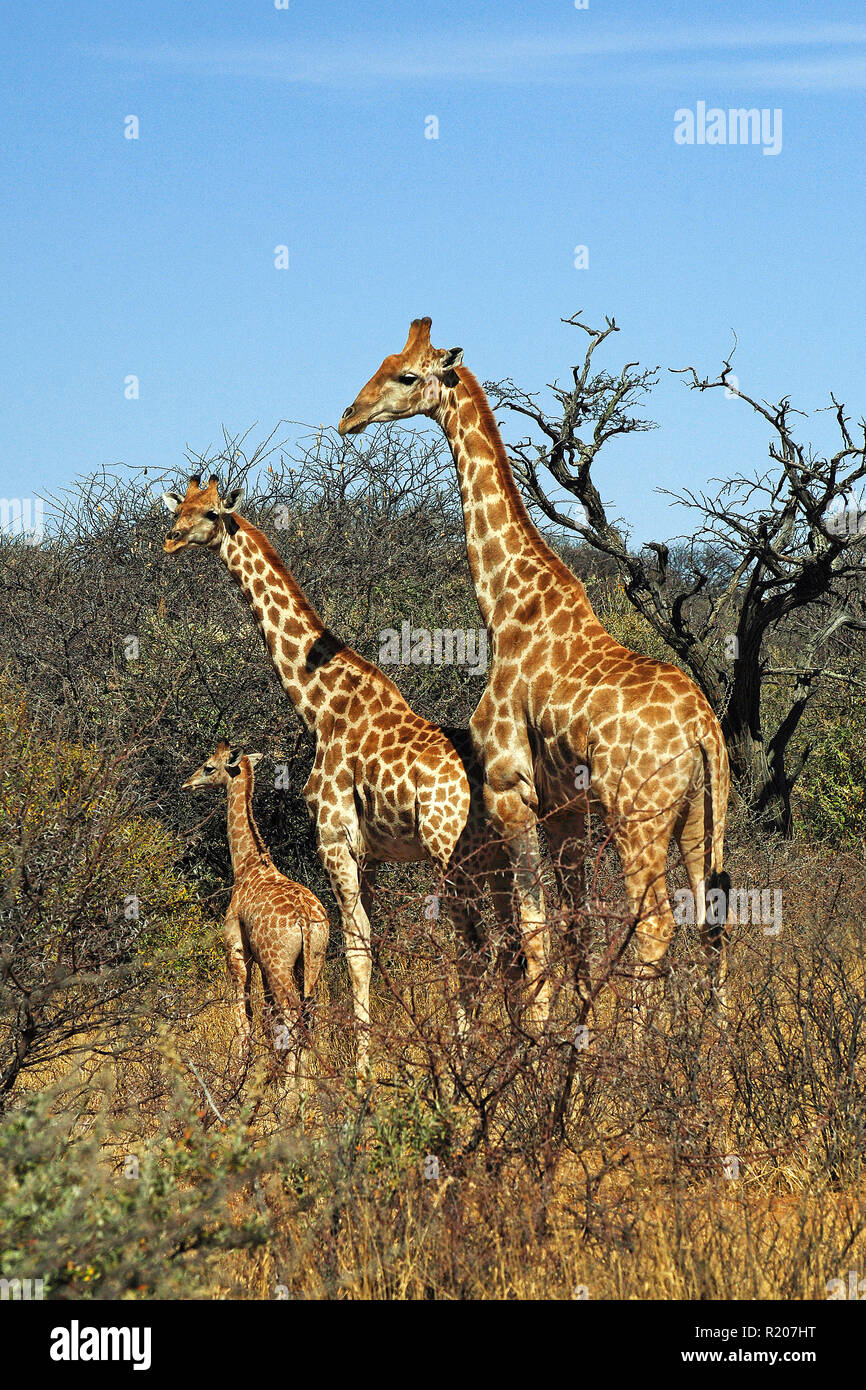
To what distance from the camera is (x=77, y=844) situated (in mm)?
6773

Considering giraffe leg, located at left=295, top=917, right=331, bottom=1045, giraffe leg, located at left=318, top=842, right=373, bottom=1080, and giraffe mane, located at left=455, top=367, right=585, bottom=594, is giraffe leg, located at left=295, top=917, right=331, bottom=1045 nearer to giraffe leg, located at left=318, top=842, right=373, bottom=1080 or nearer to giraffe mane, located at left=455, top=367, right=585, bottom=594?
giraffe leg, located at left=318, top=842, right=373, bottom=1080

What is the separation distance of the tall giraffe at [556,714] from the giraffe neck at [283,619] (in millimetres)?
1147

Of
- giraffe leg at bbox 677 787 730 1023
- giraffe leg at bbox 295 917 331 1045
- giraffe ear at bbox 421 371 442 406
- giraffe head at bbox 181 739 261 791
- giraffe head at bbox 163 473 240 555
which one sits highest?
giraffe ear at bbox 421 371 442 406

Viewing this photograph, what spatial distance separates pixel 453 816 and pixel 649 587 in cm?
678

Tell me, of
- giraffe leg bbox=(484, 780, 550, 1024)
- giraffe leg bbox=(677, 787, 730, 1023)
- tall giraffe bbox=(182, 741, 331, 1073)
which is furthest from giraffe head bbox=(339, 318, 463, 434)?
giraffe leg bbox=(677, 787, 730, 1023)

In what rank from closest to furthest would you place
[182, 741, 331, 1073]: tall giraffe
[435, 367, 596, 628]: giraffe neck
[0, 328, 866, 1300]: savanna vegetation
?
[0, 328, 866, 1300]: savanna vegetation, [182, 741, 331, 1073]: tall giraffe, [435, 367, 596, 628]: giraffe neck

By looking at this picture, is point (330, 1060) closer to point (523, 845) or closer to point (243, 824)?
point (523, 845)

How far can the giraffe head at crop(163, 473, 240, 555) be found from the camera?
8.35 metres

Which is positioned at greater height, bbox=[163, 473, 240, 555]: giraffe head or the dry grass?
bbox=[163, 473, 240, 555]: giraffe head

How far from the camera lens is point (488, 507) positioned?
7.93m

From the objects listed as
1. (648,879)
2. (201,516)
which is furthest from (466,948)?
(201,516)

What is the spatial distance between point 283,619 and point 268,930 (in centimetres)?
204

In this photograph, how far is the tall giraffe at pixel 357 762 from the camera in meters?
7.36

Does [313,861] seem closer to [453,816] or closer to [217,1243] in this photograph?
[453,816]
